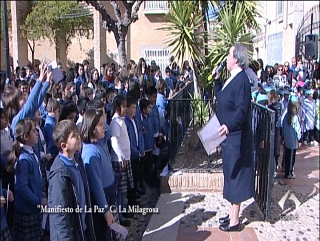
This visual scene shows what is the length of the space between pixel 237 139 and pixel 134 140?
50.8 inches

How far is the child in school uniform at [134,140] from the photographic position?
4.93m

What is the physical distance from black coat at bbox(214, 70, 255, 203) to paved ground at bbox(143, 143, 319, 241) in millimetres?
444

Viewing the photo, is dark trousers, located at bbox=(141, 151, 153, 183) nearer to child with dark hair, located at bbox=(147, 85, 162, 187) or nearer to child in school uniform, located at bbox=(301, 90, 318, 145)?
child with dark hair, located at bbox=(147, 85, 162, 187)

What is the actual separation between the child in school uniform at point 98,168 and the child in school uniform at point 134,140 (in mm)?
1166

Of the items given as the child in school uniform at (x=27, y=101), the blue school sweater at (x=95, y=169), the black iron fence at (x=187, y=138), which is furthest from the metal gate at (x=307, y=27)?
the blue school sweater at (x=95, y=169)

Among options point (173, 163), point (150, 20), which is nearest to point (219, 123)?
point (173, 163)

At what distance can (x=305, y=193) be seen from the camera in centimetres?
605

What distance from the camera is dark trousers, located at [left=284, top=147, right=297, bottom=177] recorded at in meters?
6.65

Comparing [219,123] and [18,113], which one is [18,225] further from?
[219,123]

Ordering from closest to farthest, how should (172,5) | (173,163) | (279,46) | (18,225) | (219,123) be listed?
(18,225) → (219,123) → (173,163) → (172,5) → (279,46)

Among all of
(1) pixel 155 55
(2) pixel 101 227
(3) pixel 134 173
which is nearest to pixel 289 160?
(3) pixel 134 173

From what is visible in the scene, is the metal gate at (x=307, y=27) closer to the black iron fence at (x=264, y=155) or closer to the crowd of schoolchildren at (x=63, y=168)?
the black iron fence at (x=264, y=155)

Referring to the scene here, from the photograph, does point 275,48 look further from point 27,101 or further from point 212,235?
point 27,101

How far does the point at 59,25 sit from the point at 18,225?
2034 cm
